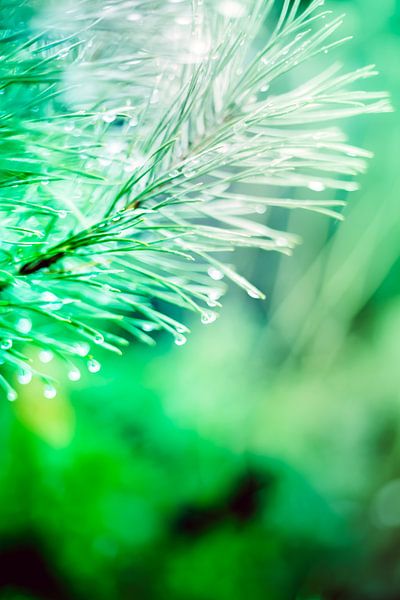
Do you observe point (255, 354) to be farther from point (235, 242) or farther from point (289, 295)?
point (235, 242)

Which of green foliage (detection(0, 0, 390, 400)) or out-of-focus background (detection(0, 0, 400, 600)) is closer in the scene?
green foliage (detection(0, 0, 390, 400))

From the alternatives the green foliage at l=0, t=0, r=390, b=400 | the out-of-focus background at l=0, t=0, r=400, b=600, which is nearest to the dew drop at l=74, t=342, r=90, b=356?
the green foliage at l=0, t=0, r=390, b=400

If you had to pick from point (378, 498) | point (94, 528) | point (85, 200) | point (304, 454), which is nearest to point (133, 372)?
point (94, 528)

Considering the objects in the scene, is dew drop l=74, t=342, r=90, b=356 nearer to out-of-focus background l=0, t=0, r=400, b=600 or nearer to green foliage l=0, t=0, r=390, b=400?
green foliage l=0, t=0, r=390, b=400

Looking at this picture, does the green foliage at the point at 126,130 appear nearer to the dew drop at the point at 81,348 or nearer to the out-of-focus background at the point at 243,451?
the dew drop at the point at 81,348

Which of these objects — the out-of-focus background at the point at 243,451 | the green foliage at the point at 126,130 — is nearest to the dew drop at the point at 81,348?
the green foliage at the point at 126,130

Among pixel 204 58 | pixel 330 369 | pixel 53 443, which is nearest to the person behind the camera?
pixel 204 58

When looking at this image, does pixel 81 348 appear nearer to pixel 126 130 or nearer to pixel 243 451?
pixel 126 130

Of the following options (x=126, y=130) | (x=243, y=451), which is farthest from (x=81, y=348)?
(x=243, y=451)
